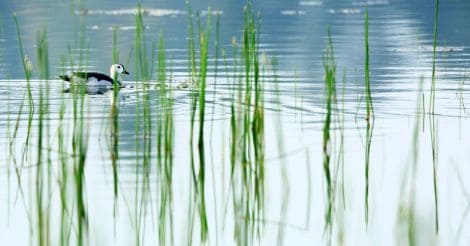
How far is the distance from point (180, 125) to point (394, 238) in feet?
16.0

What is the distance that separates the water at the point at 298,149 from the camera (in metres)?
6.53

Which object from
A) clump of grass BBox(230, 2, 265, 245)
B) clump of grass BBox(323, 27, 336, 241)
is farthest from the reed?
clump of grass BBox(323, 27, 336, 241)

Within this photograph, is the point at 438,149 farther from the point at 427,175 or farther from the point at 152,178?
the point at 152,178

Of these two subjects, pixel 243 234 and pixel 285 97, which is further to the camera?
pixel 285 97

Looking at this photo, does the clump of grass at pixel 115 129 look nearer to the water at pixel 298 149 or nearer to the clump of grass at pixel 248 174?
the water at pixel 298 149

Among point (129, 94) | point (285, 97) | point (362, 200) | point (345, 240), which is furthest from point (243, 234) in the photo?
point (129, 94)

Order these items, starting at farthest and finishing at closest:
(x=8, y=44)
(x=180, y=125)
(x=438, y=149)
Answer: (x=8, y=44) < (x=180, y=125) < (x=438, y=149)

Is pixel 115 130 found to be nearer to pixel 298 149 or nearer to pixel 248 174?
pixel 248 174

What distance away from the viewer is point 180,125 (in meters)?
10.9

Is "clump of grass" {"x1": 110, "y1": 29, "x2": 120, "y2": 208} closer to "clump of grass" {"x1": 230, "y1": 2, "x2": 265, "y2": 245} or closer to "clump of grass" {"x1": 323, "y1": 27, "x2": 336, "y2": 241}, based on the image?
"clump of grass" {"x1": 230, "y1": 2, "x2": 265, "y2": 245}

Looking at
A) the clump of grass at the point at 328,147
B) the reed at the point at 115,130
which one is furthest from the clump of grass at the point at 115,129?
the clump of grass at the point at 328,147

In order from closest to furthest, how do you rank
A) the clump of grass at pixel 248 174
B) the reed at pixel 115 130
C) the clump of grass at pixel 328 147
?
the clump of grass at pixel 248 174
the clump of grass at pixel 328 147
the reed at pixel 115 130

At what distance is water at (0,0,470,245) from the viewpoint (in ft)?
21.4

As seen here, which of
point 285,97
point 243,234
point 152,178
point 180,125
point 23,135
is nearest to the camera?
point 243,234
